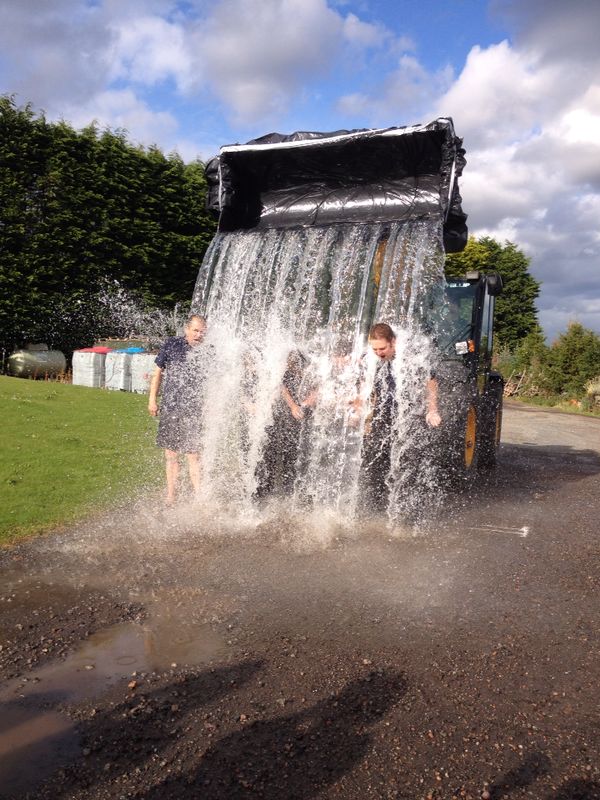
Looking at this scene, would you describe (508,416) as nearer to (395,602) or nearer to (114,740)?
(395,602)

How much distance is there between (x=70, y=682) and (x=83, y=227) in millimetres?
15077

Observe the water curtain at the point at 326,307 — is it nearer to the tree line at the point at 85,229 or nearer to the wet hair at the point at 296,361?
the wet hair at the point at 296,361

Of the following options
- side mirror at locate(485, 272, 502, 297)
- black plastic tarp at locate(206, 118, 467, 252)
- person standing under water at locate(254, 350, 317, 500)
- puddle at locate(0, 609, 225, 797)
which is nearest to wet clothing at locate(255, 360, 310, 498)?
person standing under water at locate(254, 350, 317, 500)

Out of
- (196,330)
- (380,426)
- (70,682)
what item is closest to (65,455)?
(196,330)

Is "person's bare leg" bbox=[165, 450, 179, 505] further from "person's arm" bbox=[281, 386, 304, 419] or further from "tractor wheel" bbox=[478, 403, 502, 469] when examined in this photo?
"tractor wheel" bbox=[478, 403, 502, 469]

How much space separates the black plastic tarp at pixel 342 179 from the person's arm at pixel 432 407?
4.92 ft

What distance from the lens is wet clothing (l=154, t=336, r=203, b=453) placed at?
Result: 20.0 ft

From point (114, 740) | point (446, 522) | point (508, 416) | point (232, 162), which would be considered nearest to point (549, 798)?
point (114, 740)

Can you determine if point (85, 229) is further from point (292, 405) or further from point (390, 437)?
point (390, 437)

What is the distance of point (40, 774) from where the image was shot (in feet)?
7.72

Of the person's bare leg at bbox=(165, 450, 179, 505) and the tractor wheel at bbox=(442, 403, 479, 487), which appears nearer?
the person's bare leg at bbox=(165, 450, 179, 505)

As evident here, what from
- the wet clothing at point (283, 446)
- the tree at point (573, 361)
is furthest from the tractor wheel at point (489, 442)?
the tree at point (573, 361)

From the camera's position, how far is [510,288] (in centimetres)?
3234

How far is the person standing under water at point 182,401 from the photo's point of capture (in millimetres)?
6070
